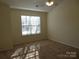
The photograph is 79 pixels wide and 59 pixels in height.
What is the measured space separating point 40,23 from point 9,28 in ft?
8.84

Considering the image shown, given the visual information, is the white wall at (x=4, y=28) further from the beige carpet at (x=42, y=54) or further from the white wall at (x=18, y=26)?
the white wall at (x=18, y=26)

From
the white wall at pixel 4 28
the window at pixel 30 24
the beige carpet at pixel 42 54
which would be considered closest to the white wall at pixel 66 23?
the beige carpet at pixel 42 54

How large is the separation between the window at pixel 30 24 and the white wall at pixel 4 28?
1469mm

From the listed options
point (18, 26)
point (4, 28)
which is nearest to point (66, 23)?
point (18, 26)

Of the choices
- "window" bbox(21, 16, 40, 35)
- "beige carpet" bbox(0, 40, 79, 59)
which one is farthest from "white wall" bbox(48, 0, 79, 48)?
"window" bbox(21, 16, 40, 35)

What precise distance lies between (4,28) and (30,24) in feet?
7.04

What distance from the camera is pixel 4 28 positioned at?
4.13 meters

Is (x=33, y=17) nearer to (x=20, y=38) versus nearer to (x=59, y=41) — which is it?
(x=20, y=38)

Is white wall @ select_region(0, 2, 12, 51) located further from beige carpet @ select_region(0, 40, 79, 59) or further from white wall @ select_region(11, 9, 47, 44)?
white wall @ select_region(11, 9, 47, 44)

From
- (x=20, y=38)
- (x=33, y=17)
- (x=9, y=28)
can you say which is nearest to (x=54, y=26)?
(x=33, y=17)

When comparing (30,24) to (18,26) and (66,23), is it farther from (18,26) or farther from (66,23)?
(66,23)

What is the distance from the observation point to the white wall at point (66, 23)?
4.48 meters

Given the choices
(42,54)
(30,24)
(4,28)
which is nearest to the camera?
(42,54)

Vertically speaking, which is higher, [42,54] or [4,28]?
[4,28]
